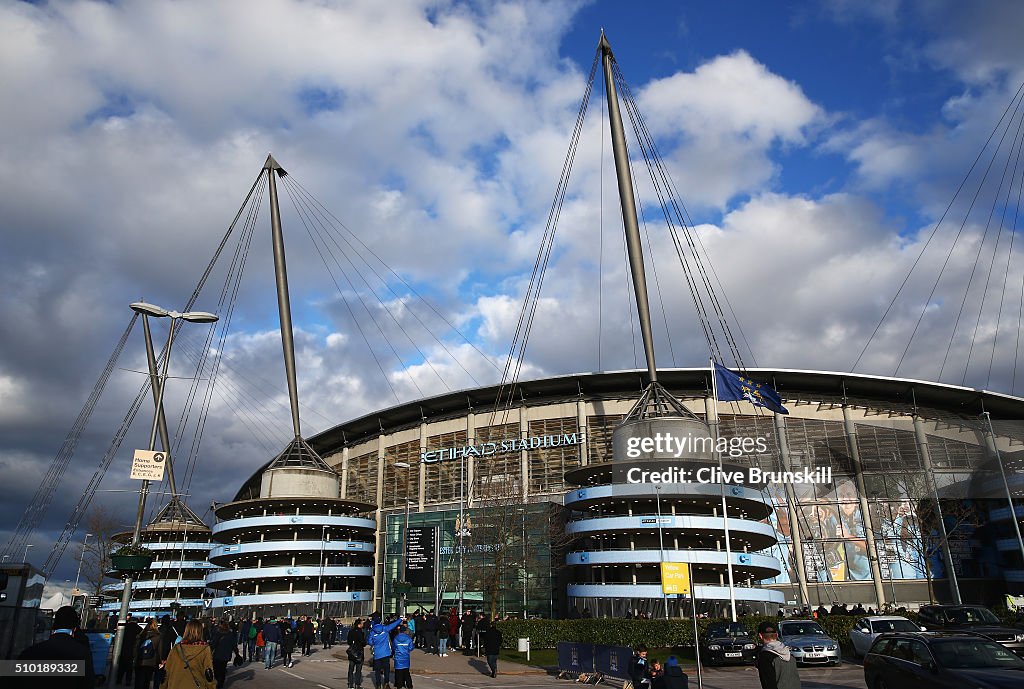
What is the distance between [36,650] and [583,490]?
54.4 metres

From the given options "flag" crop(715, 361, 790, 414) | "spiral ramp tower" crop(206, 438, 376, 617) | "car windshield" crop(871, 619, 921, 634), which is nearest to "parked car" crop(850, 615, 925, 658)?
"car windshield" crop(871, 619, 921, 634)

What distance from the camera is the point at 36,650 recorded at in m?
7.48

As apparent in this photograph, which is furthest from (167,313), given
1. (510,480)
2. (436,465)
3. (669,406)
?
(436,465)

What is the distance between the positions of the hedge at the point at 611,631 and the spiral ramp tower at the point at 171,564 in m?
73.5

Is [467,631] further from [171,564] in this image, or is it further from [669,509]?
[171,564]

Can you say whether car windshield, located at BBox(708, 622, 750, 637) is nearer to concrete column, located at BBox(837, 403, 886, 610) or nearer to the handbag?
the handbag

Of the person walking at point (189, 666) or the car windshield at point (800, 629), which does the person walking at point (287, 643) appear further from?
the person walking at point (189, 666)

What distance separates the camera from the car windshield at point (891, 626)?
2503cm

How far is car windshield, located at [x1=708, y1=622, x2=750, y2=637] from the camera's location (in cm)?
2769

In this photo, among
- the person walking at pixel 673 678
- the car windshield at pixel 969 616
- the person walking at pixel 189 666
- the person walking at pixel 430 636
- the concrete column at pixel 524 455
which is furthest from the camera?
the concrete column at pixel 524 455

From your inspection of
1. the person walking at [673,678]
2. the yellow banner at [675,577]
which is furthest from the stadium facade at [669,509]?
the person walking at [673,678]

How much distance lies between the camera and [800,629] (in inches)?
1044

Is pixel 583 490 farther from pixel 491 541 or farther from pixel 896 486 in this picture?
pixel 896 486

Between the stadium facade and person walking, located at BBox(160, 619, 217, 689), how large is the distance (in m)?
43.3
